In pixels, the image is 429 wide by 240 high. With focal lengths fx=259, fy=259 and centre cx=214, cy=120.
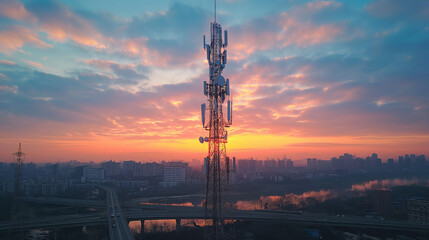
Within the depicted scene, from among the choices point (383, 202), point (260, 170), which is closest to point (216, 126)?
point (383, 202)

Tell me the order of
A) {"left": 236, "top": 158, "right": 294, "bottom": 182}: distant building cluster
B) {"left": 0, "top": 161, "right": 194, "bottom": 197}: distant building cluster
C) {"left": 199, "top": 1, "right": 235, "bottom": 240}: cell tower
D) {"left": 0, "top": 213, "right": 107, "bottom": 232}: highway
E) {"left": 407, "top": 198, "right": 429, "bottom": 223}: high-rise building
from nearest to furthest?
{"left": 199, "top": 1, "right": 235, "bottom": 240}: cell tower
{"left": 0, "top": 213, "right": 107, "bottom": 232}: highway
{"left": 407, "top": 198, "right": 429, "bottom": 223}: high-rise building
{"left": 0, "top": 161, "right": 194, "bottom": 197}: distant building cluster
{"left": 236, "top": 158, "right": 294, "bottom": 182}: distant building cluster

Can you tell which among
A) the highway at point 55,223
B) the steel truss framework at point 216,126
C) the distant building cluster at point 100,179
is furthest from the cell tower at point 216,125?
the distant building cluster at point 100,179

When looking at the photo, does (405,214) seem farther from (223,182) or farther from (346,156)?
(346,156)

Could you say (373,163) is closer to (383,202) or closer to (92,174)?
(383,202)

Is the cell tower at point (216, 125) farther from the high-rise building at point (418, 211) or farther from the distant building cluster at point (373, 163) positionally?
the distant building cluster at point (373, 163)

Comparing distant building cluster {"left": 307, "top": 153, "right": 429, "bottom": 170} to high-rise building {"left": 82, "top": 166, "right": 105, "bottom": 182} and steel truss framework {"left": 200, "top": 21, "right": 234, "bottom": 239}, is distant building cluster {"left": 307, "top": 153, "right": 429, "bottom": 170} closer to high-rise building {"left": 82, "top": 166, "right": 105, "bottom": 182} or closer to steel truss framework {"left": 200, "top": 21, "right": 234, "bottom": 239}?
high-rise building {"left": 82, "top": 166, "right": 105, "bottom": 182}

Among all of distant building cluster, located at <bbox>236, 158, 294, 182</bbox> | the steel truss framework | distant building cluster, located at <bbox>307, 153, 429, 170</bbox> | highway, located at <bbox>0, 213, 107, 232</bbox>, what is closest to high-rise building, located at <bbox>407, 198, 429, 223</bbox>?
the steel truss framework

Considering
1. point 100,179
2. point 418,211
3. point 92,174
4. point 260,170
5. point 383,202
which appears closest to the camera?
point 418,211

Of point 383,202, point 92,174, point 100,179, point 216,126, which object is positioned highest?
point 216,126

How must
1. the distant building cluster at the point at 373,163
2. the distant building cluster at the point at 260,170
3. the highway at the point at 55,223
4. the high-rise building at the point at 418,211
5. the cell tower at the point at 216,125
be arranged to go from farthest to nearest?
the distant building cluster at the point at 373,163, the distant building cluster at the point at 260,170, the high-rise building at the point at 418,211, the highway at the point at 55,223, the cell tower at the point at 216,125

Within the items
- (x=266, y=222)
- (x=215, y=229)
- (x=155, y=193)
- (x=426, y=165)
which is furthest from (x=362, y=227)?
(x=426, y=165)

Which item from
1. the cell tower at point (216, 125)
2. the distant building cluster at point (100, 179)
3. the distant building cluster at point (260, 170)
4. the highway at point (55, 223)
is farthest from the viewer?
the distant building cluster at point (260, 170)
